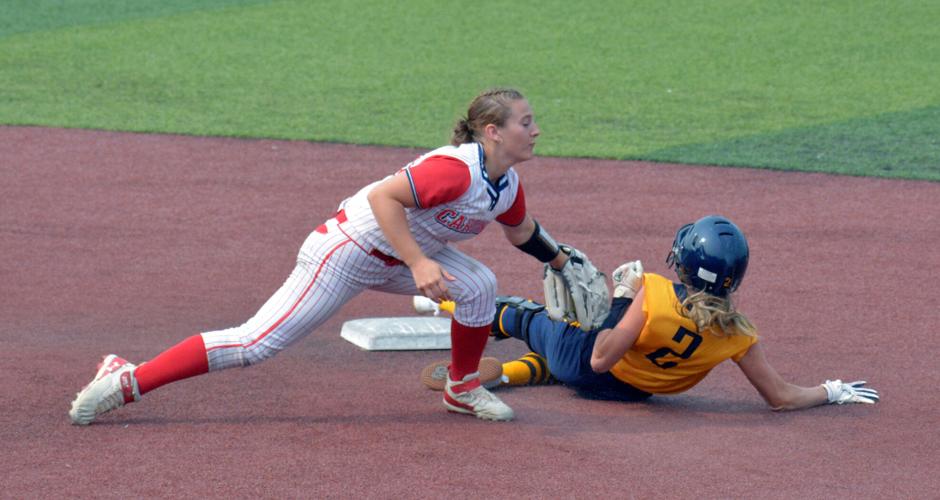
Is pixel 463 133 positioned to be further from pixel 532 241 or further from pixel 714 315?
pixel 714 315

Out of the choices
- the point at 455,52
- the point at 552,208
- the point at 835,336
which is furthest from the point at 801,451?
the point at 455,52

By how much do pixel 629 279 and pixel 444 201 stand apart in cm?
96

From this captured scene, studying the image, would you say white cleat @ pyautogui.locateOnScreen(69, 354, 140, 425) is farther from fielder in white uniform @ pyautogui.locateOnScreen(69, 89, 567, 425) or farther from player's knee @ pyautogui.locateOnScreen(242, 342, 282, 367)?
player's knee @ pyautogui.locateOnScreen(242, 342, 282, 367)

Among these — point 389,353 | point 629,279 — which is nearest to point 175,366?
point 389,353

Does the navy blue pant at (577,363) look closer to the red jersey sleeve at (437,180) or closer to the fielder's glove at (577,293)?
the fielder's glove at (577,293)

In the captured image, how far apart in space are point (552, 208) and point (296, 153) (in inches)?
96.6

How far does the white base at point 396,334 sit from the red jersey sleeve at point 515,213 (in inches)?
40.6

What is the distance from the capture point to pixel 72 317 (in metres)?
6.32

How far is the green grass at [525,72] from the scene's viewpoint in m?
10.9

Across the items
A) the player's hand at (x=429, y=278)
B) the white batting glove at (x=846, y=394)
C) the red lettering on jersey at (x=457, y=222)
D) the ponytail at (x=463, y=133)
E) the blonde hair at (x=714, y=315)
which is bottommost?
the white batting glove at (x=846, y=394)

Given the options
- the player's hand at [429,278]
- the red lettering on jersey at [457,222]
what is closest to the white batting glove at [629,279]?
the red lettering on jersey at [457,222]

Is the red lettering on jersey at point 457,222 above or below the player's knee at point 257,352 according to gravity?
above

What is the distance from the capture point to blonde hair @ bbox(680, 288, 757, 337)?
16.0ft

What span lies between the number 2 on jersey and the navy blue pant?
0.23 m
